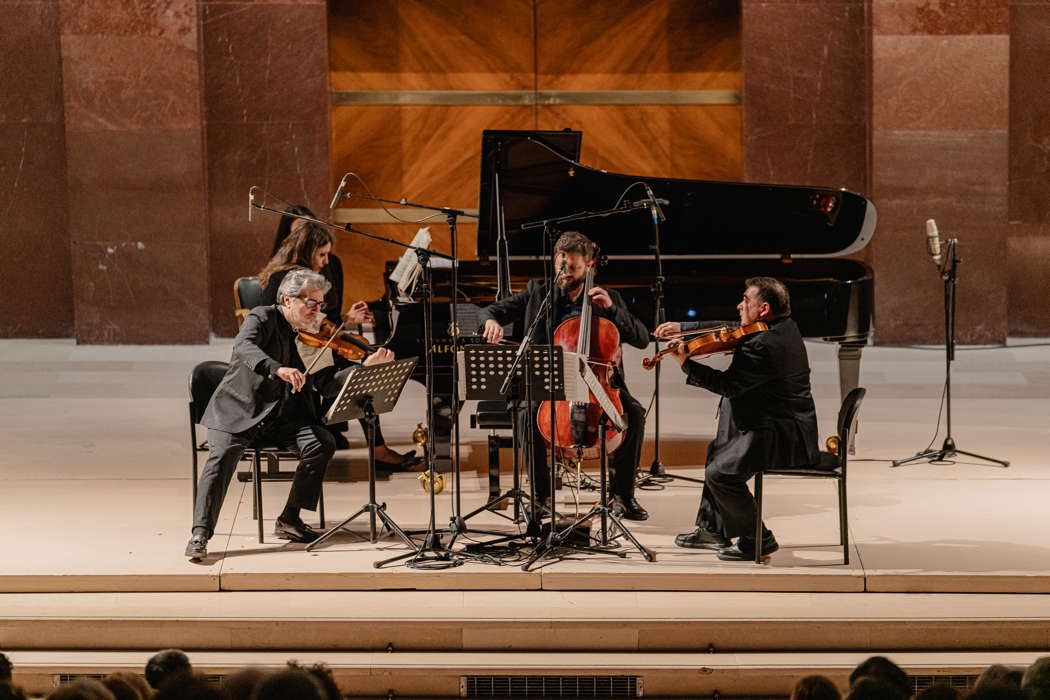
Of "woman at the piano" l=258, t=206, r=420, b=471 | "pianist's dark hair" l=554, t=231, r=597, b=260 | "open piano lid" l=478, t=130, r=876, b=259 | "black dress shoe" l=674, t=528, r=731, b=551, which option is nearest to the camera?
"black dress shoe" l=674, t=528, r=731, b=551

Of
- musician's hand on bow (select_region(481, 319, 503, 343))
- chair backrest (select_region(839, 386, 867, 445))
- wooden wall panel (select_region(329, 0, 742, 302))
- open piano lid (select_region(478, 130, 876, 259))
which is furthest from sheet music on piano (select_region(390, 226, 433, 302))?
wooden wall panel (select_region(329, 0, 742, 302))

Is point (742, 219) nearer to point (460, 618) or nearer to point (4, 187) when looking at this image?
point (460, 618)

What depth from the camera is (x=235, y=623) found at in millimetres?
4961

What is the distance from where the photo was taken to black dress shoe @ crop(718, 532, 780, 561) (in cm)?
540

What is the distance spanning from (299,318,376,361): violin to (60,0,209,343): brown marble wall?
5191 mm

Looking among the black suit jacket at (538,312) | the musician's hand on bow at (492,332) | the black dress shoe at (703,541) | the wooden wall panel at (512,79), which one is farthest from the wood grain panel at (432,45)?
the black dress shoe at (703,541)

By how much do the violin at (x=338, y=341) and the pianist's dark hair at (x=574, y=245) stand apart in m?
0.99

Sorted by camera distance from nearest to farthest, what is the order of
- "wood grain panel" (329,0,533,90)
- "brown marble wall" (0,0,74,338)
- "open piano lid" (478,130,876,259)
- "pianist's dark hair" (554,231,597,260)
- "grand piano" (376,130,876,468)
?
"pianist's dark hair" (554,231,597,260) < "grand piano" (376,130,876,468) < "open piano lid" (478,130,876,259) < "brown marble wall" (0,0,74,338) < "wood grain panel" (329,0,533,90)

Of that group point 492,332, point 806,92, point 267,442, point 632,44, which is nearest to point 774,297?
point 492,332

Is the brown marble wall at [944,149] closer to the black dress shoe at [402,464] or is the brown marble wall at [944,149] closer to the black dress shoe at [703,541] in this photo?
the black dress shoe at [402,464]

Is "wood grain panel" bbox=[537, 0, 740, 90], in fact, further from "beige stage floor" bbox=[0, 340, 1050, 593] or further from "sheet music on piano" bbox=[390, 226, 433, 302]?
"sheet music on piano" bbox=[390, 226, 433, 302]

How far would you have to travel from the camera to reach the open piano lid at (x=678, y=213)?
692 centimetres

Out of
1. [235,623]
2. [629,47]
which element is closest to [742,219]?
[235,623]

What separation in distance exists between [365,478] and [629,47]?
19.1 feet
